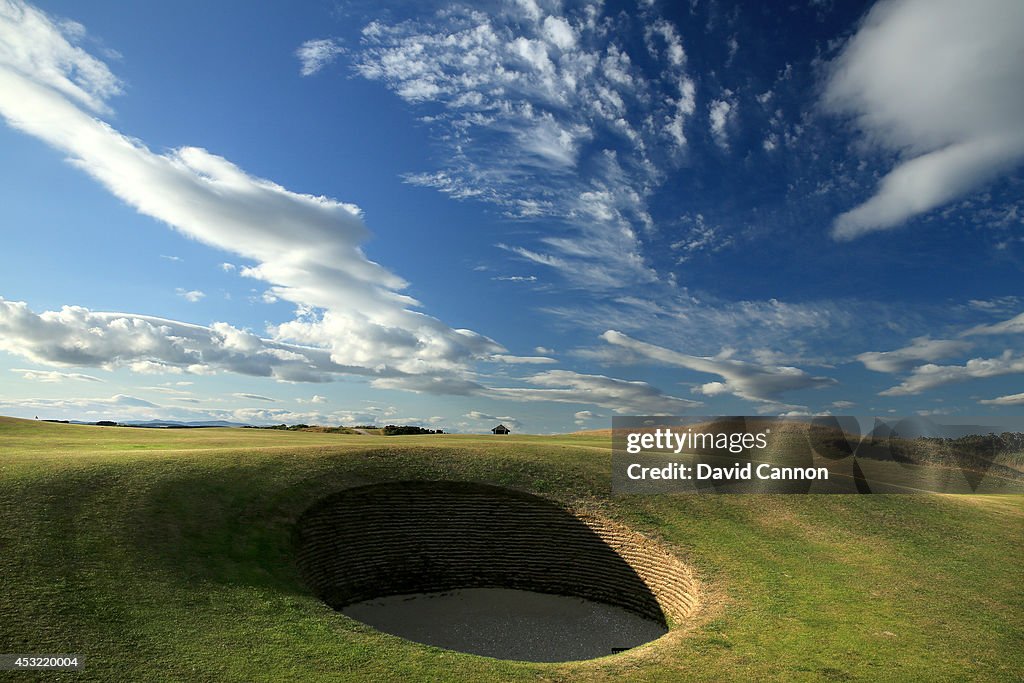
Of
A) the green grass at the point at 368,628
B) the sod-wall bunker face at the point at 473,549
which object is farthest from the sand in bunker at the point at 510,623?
the green grass at the point at 368,628

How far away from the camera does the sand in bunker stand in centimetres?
2247

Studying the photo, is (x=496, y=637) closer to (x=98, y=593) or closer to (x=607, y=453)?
(x=98, y=593)

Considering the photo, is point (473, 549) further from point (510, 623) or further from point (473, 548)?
point (510, 623)

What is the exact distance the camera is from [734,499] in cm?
3284

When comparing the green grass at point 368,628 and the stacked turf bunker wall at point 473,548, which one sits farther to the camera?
the stacked turf bunker wall at point 473,548

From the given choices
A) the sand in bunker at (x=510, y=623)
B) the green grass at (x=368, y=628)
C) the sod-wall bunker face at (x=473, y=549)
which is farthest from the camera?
the sod-wall bunker face at (x=473, y=549)

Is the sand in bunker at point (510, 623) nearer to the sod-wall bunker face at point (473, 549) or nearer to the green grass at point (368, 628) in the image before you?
the sod-wall bunker face at point (473, 549)

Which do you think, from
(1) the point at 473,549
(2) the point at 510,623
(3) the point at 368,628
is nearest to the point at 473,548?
A: (1) the point at 473,549

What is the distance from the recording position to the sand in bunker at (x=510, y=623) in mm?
22469

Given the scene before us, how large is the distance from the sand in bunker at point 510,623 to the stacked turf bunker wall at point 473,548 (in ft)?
2.25

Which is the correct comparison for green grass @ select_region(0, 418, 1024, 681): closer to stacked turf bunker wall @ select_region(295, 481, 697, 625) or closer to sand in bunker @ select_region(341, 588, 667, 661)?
stacked turf bunker wall @ select_region(295, 481, 697, 625)

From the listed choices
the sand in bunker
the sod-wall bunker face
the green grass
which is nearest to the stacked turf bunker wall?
the sod-wall bunker face

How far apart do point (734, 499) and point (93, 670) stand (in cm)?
3123

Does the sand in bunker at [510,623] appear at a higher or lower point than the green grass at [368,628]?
lower
